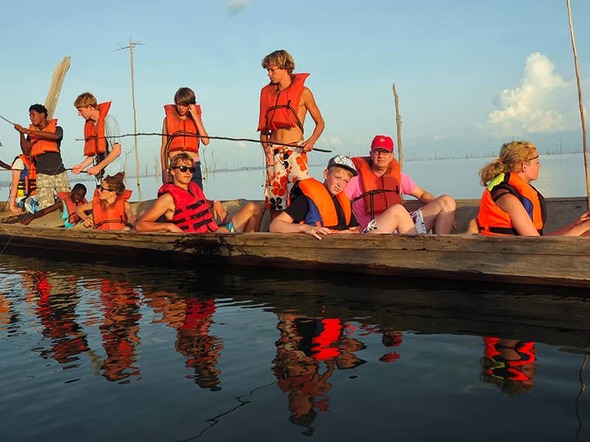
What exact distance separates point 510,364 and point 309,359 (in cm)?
126

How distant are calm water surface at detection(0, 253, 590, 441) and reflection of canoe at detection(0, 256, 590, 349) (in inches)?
0.9

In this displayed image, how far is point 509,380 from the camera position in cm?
335

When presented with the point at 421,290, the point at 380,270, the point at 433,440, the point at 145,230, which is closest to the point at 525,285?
the point at 421,290

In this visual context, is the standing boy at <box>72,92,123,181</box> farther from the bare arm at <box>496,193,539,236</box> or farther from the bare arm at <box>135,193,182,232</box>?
the bare arm at <box>496,193,539,236</box>

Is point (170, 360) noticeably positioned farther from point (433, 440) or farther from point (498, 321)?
point (498, 321)

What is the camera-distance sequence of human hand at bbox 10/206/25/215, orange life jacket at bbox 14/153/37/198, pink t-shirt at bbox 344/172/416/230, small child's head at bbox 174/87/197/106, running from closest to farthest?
pink t-shirt at bbox 344/172/416/230 → small child's head at bbox 174/87/197/106 → orange life jacket at bbox 14/153/37/198 → human hand at bbox 10/206/25/215

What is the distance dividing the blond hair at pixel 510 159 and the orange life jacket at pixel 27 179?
9.13m

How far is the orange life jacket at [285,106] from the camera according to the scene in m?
7.07

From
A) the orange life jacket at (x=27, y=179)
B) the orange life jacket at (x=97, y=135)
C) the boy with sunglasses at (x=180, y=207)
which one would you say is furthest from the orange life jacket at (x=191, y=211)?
the orange life jacket at (x=27, y=179)

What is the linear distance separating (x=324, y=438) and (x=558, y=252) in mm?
3213

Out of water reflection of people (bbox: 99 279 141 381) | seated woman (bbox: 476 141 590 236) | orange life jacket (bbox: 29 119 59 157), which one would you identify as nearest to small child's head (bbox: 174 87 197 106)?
water reflection of people (bbox: 99 279 141 381)

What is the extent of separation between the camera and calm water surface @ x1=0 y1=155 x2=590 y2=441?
2904mm

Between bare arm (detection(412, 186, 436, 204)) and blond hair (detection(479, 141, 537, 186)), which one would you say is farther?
bare arm (detection(412, 186, 436, 204))

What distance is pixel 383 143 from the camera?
639cm
